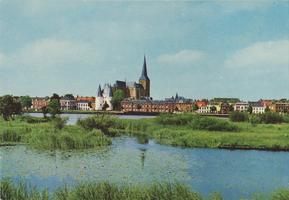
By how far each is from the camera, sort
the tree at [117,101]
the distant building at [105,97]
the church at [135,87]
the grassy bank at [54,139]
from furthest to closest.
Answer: the church at [135,87], the tree at [117,101], the distant building at [105,97], the grassy bank at [54,139]

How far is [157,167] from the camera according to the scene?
1392cm

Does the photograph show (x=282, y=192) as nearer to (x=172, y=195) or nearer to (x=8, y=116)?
(x=172, y=195)

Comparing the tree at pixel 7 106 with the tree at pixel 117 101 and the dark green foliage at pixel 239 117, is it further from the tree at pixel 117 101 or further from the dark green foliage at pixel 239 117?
the tree at pixel 117 101

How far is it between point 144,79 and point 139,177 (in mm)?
138024

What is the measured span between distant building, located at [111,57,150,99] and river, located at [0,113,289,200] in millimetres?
119007

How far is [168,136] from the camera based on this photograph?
88.6 ft

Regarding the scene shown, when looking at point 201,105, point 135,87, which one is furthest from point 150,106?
point 135,87

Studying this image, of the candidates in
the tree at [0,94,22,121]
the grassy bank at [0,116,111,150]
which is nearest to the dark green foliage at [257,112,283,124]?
the grassy bank at [0,116,111,150]

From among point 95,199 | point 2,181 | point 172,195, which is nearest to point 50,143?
point 2,181

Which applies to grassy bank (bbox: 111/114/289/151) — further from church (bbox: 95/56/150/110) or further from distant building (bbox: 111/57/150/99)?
distant building (bbox: 111/57/150/99)

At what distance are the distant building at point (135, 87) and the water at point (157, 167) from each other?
11894cm

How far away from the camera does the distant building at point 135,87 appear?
139125mm

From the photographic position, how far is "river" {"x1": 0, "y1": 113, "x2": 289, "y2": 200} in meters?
11.6

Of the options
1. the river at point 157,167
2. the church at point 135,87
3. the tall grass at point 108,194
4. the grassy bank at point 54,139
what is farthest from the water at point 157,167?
the church at point 135,87
